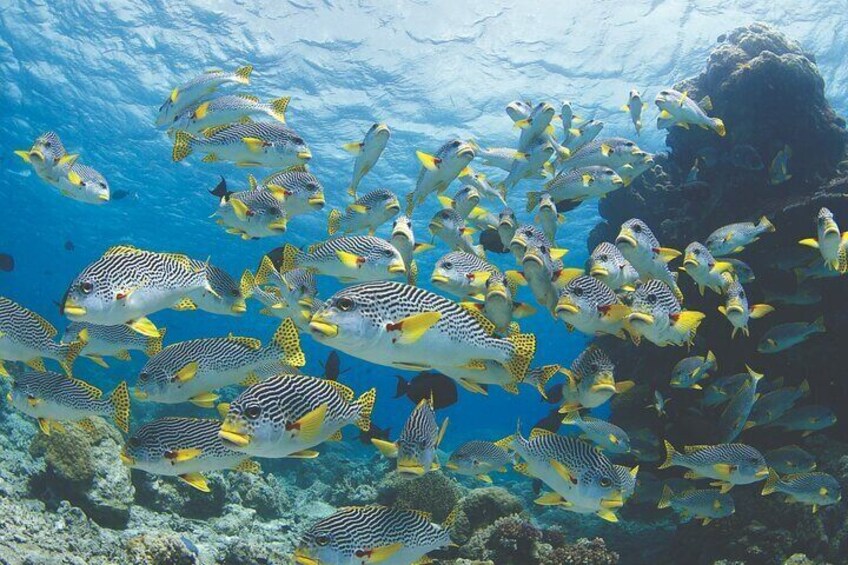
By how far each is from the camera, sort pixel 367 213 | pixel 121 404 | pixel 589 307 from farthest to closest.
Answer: pixel 367 213 → pixel 589 307 → pixel 121 404

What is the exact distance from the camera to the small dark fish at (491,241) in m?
7.67

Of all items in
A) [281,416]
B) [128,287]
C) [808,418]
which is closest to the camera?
[281,416]

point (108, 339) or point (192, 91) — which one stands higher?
point (192, 91)

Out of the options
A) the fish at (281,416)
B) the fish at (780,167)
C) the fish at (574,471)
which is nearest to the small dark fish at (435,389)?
the fish at (574,471)

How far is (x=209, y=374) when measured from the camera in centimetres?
491

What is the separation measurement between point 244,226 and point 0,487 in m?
5.68

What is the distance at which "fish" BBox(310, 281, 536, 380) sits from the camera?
9.89 feet

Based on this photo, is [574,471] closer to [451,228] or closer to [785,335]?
[451,228]

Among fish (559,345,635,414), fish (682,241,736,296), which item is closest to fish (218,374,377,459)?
fish (559,345,635,414)

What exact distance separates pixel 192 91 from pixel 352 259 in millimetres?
3172

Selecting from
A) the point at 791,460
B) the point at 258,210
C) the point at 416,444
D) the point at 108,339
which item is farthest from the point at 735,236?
the point at 108,339

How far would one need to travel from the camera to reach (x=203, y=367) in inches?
192

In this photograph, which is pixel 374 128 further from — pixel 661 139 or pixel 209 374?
pixel 661 139

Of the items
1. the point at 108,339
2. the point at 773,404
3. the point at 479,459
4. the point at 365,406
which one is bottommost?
the point at 479,459
